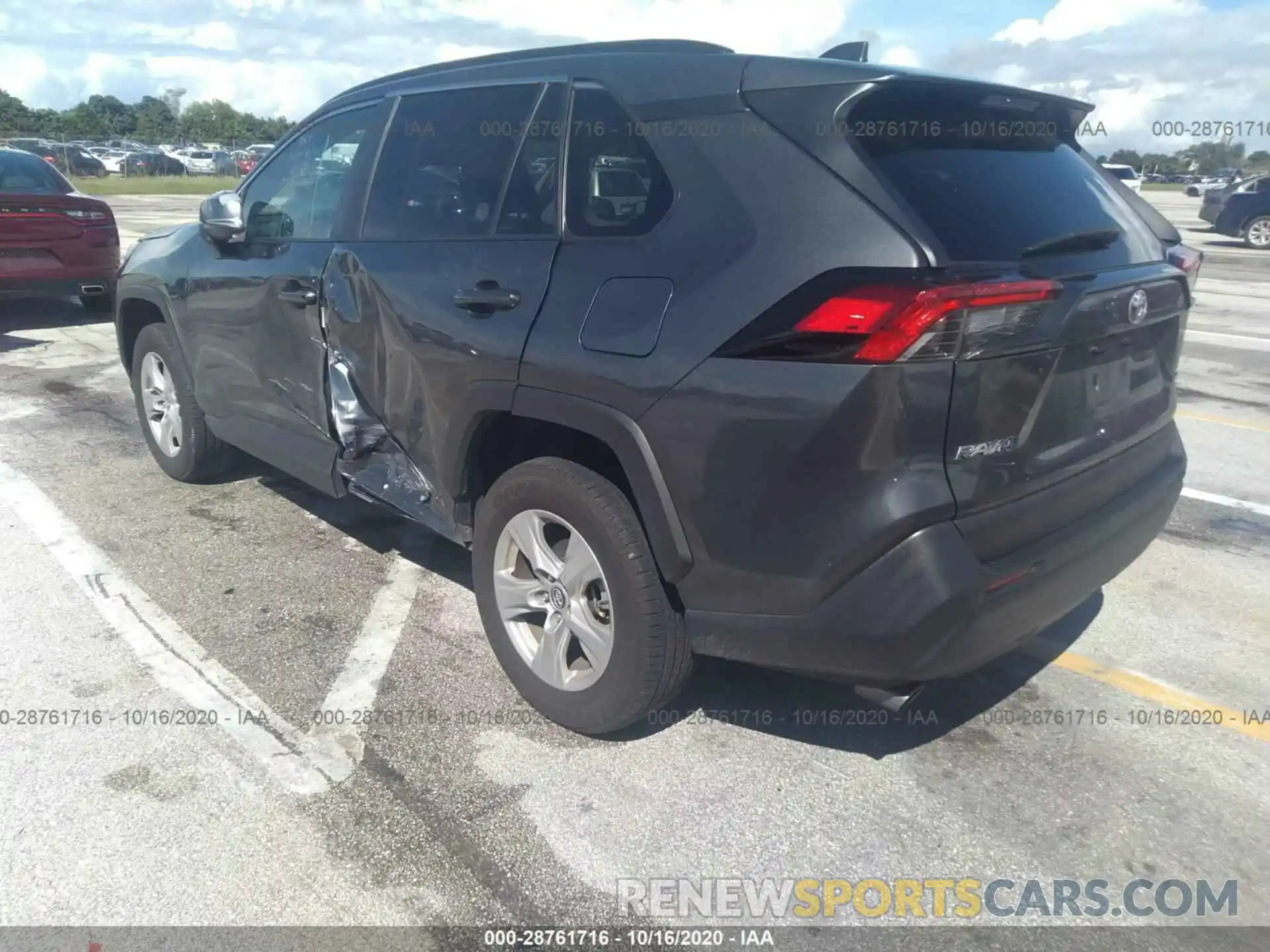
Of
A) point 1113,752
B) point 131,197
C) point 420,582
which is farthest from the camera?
point 131,197

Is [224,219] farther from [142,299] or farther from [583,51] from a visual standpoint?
[583,51]

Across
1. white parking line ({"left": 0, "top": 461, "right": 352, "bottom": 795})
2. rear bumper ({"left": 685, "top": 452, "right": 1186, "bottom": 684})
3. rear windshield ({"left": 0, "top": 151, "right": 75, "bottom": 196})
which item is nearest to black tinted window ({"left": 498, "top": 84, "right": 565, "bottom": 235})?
rear bumper ({"left": 685, "top": 452, "right": 1186, "bottom": 684})

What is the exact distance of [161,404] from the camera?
5.45 m

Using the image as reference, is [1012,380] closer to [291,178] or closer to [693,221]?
[693,221]

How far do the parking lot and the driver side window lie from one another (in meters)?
1.45

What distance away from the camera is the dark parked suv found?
2.33 metres

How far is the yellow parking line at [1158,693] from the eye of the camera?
3.28 meters

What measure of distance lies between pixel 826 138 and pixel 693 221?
0.38 meters

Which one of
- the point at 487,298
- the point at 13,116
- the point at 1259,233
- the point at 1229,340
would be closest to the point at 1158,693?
the point at 487,298

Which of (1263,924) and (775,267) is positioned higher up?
(775,267)

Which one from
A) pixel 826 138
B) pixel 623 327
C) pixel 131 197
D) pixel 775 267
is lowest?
pixel 131 197

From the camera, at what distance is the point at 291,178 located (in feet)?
14.5

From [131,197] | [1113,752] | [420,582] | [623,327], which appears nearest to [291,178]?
[420,582]

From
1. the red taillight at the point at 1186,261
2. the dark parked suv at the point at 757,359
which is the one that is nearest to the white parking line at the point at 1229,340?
the red taillight at the point at 1186,261
